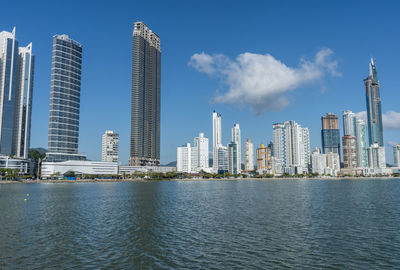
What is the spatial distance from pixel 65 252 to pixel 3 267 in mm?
6086

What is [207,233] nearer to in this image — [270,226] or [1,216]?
[270,226]

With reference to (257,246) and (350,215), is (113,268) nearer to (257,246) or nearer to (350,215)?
(257,246)

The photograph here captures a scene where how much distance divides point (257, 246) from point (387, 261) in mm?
12437

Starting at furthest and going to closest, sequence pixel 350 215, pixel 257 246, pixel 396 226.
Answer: pixel 350 215 → pixel 396 226 → pixel 257 246

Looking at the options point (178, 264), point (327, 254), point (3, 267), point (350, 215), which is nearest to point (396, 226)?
point (350, 215)

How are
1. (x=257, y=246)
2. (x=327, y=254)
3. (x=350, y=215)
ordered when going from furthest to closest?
(x=350, y=215), (x=257, y=246), (x=327, y=254)

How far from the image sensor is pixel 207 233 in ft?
133

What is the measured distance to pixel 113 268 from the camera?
27125mm

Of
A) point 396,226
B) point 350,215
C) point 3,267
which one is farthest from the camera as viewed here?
point 350,215

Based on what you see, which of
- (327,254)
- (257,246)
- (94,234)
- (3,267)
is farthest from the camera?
(94,234)

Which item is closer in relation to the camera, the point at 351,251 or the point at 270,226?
the point at 351,251

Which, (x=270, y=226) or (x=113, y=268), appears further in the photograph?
(x=270, y=226)

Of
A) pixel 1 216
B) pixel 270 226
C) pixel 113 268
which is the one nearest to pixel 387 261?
pixel 270 226

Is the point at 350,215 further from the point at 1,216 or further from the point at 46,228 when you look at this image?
the point at 1,216
